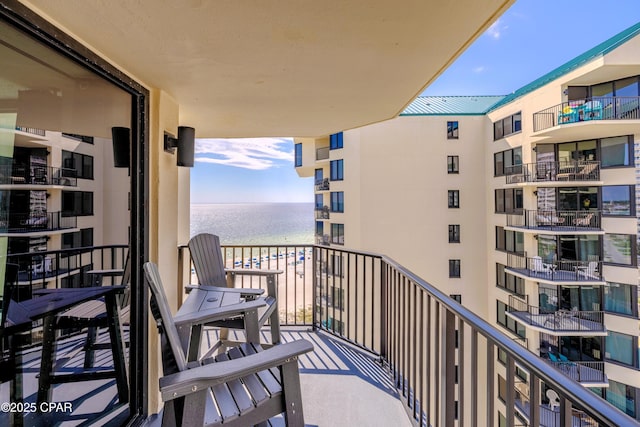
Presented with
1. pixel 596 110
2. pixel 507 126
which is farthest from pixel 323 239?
pixel 596 110

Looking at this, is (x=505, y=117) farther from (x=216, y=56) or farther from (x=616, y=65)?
(x=216, y=56)

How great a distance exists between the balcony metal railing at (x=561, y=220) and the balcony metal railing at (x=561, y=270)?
1.13m

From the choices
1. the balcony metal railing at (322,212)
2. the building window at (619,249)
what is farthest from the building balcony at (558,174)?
the balcony metal railing at (322,212)

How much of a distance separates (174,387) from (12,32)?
1.64 m

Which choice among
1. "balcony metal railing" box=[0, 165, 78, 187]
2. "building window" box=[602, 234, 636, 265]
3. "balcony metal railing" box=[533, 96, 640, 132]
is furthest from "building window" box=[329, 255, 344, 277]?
"building window" box=[602, 234, 636, 265]

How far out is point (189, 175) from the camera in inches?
194

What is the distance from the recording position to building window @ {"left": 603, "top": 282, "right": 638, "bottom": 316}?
29.7 feet

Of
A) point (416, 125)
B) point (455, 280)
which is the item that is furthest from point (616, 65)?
point (455, 280)

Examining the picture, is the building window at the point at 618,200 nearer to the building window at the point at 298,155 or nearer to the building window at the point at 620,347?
the building window at the point at 620,347

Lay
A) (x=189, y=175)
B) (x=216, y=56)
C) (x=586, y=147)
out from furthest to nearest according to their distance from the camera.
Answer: (x=586, y=147) < (x=189, y=175) < (x=216, y=56)

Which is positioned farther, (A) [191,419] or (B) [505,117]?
(B) [505,117]

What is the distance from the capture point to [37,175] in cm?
140

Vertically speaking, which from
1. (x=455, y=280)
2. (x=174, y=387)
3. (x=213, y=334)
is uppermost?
(x=174, y=387)

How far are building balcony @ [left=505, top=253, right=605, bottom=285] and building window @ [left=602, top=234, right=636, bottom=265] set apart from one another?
0.37 m
